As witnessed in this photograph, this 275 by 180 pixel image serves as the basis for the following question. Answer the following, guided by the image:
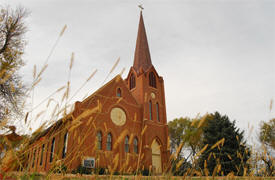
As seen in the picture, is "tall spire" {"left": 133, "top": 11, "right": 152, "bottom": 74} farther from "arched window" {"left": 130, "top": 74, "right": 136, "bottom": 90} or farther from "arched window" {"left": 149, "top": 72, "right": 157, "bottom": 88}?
"arched window" {"left": 149, "top": 72, "right": 157, "bottom": 88}

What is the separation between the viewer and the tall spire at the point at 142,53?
87.1 feet

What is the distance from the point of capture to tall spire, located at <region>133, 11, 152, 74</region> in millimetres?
26562

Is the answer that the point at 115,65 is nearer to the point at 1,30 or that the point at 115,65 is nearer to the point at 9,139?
the point at 9,139

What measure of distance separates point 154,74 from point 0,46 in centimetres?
1733

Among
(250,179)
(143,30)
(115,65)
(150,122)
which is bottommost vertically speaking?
(250,179)

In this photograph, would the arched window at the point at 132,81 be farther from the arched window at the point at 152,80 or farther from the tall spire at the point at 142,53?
the arched window at the point at 152,80

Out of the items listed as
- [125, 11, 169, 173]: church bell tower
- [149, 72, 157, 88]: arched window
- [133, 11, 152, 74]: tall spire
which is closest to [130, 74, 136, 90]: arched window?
[125, 11, 169, 173]: church bell tower

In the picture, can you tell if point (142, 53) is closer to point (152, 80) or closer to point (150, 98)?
point (152, 80)

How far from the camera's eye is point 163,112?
24047 mm

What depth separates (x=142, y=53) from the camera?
91.6 feet

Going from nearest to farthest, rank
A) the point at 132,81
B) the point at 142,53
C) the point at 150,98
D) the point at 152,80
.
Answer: the point at 150,98 → the point at 152,80 → the point at 132,81 → the point at 142,53

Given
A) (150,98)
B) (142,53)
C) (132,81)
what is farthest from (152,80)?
(142,53)

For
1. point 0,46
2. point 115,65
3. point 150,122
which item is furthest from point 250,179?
point 150,122

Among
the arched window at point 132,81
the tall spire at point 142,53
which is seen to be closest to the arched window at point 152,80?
the tall spire at point 142,53
